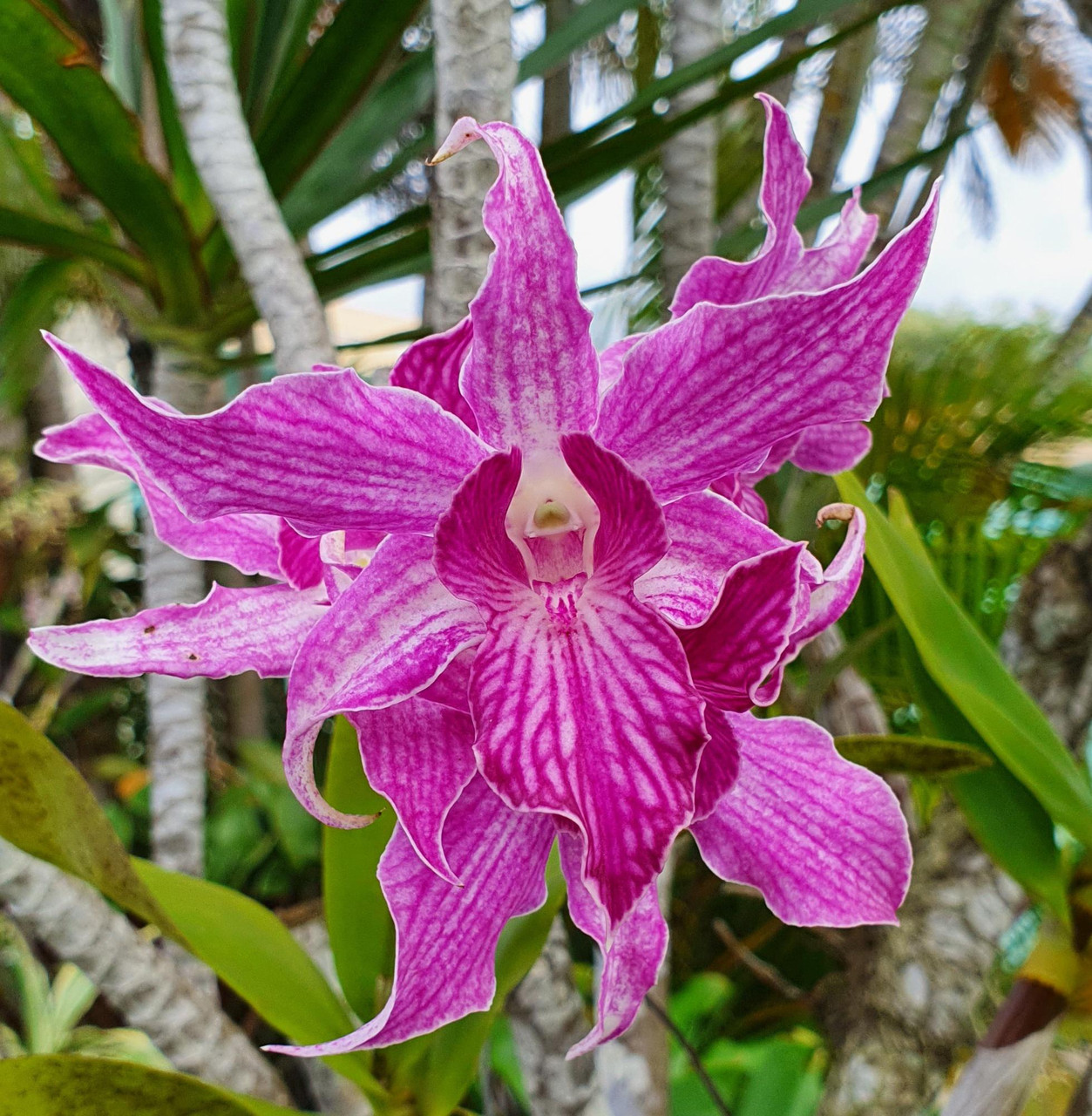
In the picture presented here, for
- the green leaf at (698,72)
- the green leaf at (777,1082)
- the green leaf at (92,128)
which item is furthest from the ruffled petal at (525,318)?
the green leaf at (777,1082)

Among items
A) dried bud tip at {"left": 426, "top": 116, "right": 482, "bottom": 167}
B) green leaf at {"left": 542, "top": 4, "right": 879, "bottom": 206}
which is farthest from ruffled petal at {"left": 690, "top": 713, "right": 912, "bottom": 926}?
green leaf at {"left": 542, "top": 4, "right": 879, "bottom": 206}

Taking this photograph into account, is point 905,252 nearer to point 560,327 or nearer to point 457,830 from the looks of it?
point 560,327

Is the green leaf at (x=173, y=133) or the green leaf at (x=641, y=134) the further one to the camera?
the green leaf at (x=173, y=133)

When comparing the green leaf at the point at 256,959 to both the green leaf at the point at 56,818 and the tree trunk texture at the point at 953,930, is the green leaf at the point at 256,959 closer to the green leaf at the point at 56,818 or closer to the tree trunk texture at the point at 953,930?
the green leaf at the point at 56,818

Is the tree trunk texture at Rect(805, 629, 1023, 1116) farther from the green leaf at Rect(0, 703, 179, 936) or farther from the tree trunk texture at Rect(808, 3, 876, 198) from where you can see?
the tree trunk texture at Rect(808, 3, 876, 198)

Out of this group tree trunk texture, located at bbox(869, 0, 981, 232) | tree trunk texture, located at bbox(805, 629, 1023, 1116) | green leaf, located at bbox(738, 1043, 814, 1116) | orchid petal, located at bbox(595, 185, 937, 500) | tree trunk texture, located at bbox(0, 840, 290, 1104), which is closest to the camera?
orchid petal, located at bbox(595, 185, 937, 500)

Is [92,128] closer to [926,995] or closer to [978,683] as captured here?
[978,683]
